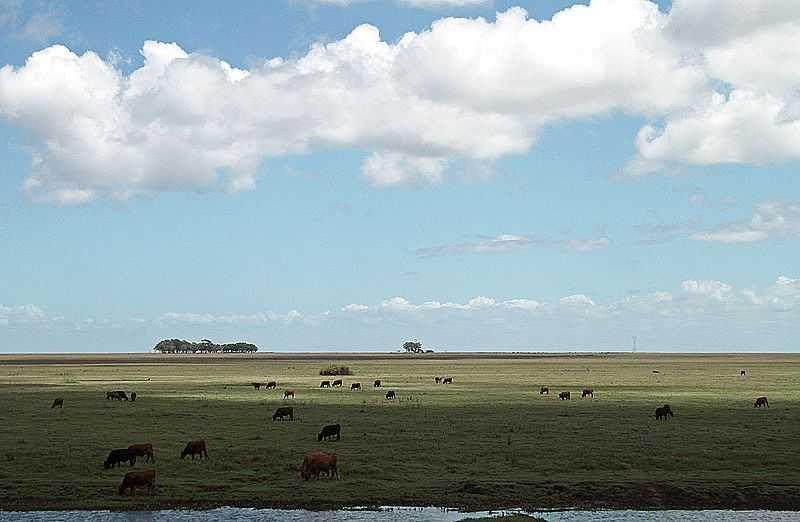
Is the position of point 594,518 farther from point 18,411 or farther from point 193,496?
point 18,411

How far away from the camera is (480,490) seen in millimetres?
30141

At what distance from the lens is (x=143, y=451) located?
33.9 meters

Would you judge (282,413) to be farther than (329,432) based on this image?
Yes

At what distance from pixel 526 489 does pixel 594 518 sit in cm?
387

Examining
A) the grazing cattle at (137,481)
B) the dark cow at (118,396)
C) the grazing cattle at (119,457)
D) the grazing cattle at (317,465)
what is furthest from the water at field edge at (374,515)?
the dark cow at (118,396)

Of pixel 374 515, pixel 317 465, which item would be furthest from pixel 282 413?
pixel 374 515

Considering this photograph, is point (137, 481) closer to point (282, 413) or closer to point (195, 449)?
point (195, 449)

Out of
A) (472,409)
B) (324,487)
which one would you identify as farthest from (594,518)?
(472,409)

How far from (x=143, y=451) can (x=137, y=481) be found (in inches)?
186

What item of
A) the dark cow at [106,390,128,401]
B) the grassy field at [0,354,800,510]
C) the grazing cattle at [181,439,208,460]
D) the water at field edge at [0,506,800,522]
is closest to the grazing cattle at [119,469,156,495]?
the grassy field at [0,354,800,510]

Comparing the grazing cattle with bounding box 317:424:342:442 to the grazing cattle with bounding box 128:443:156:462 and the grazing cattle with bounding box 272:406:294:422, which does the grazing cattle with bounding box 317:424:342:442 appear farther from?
the grazing cattle with bounding box 272:406:294:422

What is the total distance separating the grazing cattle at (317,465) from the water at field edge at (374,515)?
13.4 feet

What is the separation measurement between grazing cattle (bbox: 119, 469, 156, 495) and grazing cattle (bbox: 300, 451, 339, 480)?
5.07 metres

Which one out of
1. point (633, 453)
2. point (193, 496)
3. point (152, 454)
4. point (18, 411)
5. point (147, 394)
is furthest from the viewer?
point (147, 394)
